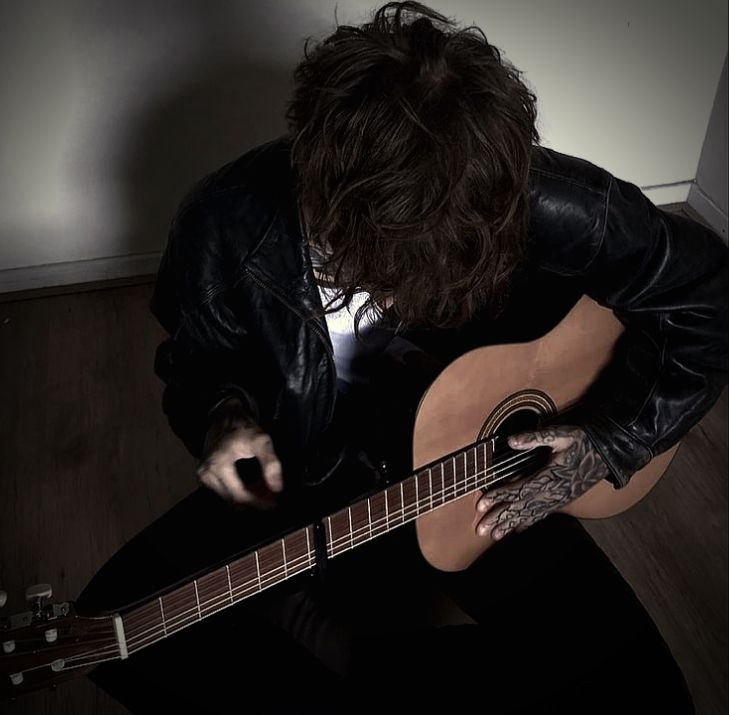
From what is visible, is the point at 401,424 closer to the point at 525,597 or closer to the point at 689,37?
the point at 525,597

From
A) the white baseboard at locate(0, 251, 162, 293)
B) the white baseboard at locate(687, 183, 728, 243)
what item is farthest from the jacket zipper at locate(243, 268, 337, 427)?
the white baseboard at locate(687, 183, 728, 243)

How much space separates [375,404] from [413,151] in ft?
1.61

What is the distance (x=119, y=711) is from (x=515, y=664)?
0.66m

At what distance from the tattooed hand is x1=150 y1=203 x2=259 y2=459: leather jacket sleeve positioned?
0.38 meters

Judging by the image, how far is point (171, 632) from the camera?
1.14 metres

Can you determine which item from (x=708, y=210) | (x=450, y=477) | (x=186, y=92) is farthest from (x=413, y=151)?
(x=708, y=210)

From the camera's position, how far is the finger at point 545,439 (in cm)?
130

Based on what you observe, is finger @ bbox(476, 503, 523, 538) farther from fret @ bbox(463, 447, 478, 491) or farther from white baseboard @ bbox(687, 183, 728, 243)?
white baseboard @ bbox(687, 183, 728, 243)

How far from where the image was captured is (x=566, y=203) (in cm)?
114

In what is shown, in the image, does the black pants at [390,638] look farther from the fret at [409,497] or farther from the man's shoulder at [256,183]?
the man's shoulder at [256,183]

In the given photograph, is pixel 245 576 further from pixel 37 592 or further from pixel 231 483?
pixel 37 592

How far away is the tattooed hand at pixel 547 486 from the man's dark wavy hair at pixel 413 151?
0.39m

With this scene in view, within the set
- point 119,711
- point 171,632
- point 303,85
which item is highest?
point 303,85

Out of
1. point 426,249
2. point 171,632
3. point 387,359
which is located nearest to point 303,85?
point 426,249
